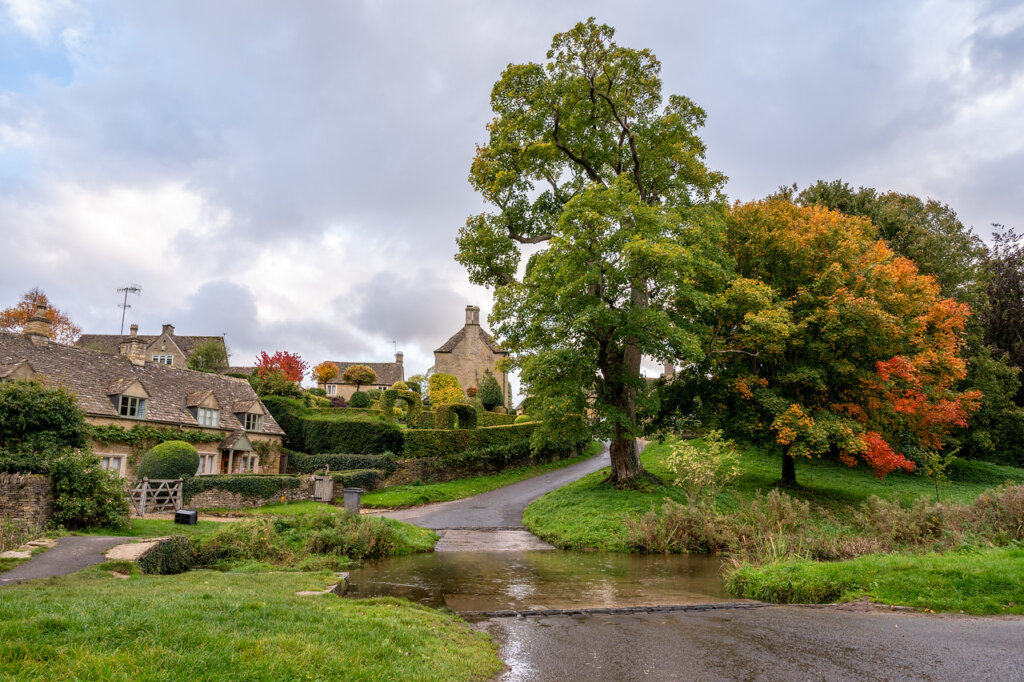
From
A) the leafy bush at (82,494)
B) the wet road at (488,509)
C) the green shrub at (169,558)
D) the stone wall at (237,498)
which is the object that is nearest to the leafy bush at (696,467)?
the wet road at (488,509)

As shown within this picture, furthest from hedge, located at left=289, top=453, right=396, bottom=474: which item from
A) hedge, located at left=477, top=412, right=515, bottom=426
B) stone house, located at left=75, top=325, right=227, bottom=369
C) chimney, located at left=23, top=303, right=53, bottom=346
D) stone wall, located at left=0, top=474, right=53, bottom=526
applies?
stone house, located at left=75, top=325, right=227, bottom=369

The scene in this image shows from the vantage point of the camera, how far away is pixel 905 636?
7.54 m

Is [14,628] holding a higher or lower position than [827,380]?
lower

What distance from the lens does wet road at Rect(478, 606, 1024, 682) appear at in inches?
248

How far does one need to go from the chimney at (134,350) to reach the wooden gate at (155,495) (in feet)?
39.3

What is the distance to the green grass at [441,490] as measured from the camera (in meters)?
27.8

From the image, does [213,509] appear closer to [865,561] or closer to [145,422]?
[145,422]

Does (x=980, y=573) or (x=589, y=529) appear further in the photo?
(x=589, y=529)

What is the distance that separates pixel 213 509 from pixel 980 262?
4829 centimetres

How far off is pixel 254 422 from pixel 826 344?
106 ft

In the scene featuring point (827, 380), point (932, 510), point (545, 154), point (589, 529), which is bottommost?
point (589, 529)

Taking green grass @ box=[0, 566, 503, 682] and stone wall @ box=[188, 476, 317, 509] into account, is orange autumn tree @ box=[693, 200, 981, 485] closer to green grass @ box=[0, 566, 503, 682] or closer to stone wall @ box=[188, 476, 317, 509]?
green grass @ box=[0, 566, 503, 682]

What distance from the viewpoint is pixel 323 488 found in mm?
28188

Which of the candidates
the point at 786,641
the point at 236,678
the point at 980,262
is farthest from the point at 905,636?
the point at 980,262
